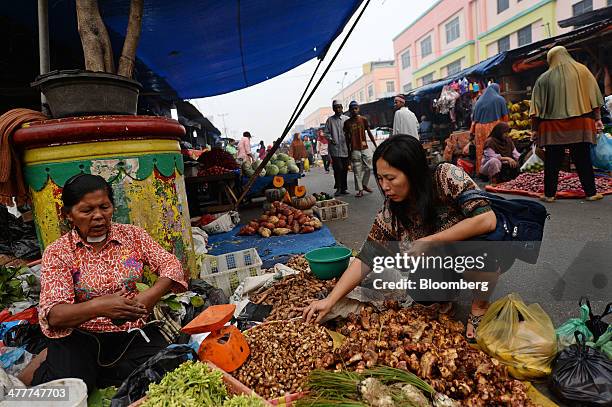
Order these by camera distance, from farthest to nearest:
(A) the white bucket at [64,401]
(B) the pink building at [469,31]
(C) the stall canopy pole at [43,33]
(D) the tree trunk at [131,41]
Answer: (B) the pink building at [469,31], (C) the stall canopy pole at [43,33], (D) the tree trunk at [131,41], (A) the white bucket at [64,401]

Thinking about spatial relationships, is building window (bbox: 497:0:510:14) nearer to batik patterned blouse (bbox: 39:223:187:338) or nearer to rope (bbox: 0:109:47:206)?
rope (bbox: 0:109:47:206)

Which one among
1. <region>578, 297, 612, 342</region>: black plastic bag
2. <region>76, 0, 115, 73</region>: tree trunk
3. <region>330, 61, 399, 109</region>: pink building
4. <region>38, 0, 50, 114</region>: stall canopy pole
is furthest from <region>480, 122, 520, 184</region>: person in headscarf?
<region>330, 61, 399, 109</region>: pink building

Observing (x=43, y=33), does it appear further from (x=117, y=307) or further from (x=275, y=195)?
(x=275, y=195)

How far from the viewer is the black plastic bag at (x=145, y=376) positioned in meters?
1.68

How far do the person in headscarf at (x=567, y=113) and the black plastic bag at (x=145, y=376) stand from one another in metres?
5.75

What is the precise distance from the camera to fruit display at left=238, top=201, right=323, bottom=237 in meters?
5.29

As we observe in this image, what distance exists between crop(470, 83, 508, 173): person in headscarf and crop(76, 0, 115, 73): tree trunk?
26.7ft

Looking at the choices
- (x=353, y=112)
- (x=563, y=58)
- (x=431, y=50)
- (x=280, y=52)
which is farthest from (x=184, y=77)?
(x=431, y=50)

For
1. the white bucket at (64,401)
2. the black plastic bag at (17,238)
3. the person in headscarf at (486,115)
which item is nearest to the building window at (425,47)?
the person in headscarf at (486,115)

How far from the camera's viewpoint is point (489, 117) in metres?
8.75

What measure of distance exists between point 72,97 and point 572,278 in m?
3.94

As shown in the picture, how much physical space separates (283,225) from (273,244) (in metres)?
0.62

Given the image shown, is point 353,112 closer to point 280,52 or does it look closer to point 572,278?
point 280,52

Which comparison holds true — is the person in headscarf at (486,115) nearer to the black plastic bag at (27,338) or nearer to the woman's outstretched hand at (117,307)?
the woman's outstretched hand at (117,307)
